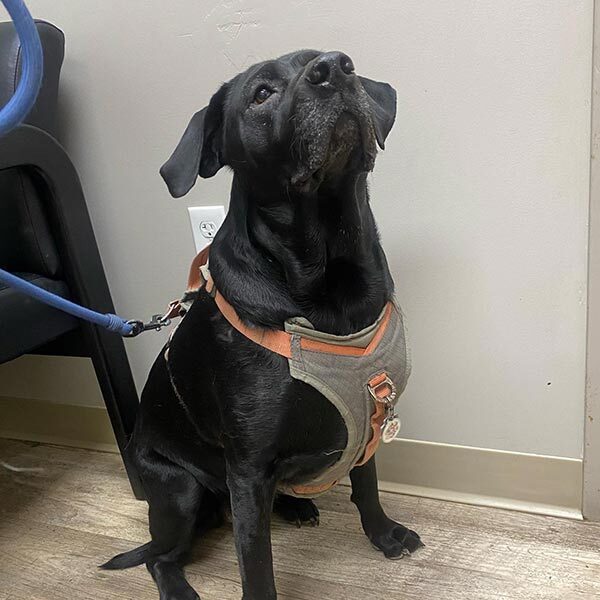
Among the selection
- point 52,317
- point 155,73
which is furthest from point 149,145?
point 52,317

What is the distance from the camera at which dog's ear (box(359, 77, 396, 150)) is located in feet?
3.22

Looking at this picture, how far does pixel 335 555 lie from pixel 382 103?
0.80m

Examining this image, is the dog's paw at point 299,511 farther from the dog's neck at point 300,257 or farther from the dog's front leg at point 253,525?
the dog's neck at point 300,257

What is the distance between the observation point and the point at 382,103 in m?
1.01

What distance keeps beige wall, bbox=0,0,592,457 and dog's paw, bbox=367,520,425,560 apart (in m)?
0.20

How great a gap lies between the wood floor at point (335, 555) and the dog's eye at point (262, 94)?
0.81m

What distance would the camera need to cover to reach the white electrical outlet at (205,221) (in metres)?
1.39

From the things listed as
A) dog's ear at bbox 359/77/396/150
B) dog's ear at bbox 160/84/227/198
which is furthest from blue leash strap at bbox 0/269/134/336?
dog's ear at bbox 359/77/396/150

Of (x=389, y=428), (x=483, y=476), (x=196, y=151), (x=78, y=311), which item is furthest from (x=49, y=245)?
(x=483, y=476)

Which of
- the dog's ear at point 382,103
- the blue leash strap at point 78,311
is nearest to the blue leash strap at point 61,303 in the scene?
the blue leash strap at point 78,311

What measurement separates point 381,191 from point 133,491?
835 mm

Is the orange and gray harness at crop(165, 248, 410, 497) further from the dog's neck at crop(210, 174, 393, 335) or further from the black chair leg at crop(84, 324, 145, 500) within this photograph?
the black chair leg at crop(84, 324, 145, 500)

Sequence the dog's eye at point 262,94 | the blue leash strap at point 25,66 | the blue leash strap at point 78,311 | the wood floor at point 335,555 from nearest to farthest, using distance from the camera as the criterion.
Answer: the blue leash strap at point 25,66 < the dog's eye at point 262,94 < the blue leash strap at point 78,311 < the wood floor at point 335,555

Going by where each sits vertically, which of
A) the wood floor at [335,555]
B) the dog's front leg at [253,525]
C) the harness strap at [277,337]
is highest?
the harness strap at [277,337]
